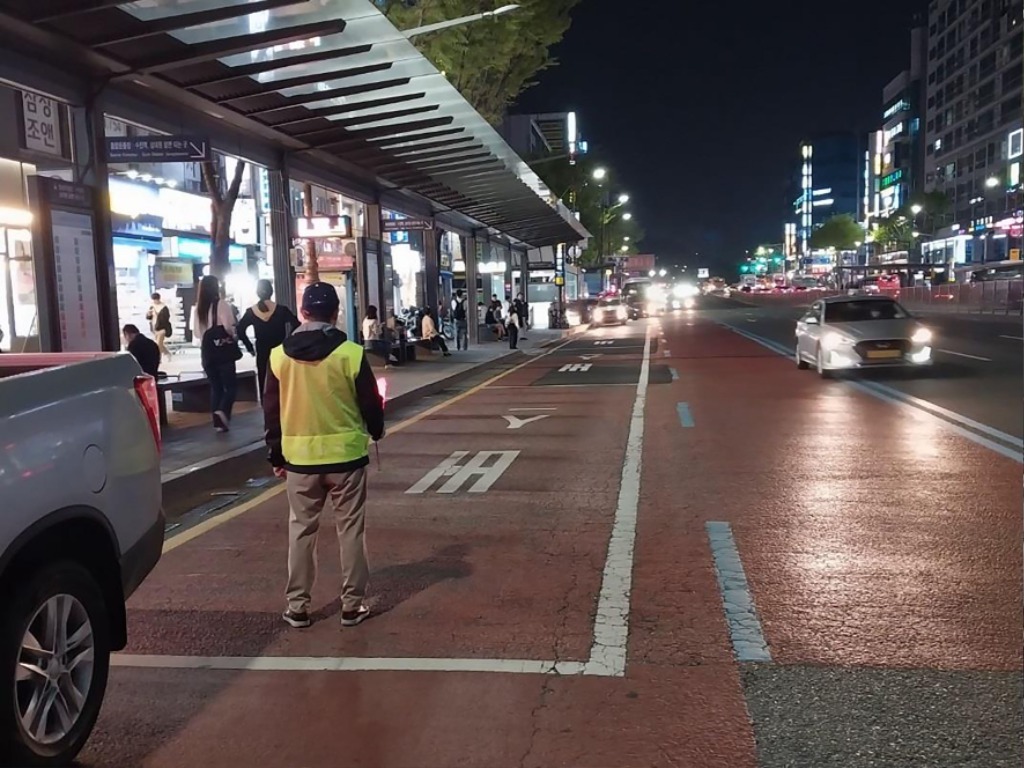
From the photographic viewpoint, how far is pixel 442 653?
15.2ft

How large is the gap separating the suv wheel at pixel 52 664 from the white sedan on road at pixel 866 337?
15.1m

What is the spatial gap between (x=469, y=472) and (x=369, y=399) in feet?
14.7

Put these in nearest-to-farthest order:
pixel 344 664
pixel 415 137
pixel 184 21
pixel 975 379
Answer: pixel 344 664 < pixel 184 21 < pixel 975 379 < pixel 415 137

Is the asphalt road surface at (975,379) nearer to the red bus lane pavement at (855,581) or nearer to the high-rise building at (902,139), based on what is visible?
the red bus lane pavement at (855,581)

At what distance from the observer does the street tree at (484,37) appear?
22.5m

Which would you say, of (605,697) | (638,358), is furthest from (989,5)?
(605,697)

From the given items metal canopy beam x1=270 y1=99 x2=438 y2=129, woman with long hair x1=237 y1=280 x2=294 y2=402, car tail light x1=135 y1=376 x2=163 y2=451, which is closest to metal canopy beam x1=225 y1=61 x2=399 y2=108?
metal canopy beam x1=270 y1=99 x2=438 y2=129

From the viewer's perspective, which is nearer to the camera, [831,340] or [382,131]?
[382,131]

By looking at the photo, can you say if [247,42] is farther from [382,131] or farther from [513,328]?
[513,328]

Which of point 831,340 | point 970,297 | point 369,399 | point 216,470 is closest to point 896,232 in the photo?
point 970,297

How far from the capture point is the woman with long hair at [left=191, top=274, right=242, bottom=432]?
11.5 metres

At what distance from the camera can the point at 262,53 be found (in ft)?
37.8

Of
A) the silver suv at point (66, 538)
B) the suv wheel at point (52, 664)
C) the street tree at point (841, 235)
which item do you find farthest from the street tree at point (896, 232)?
the suv wheel at point (52, 664)

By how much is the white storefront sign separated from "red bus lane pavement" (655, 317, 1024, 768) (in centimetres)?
778
